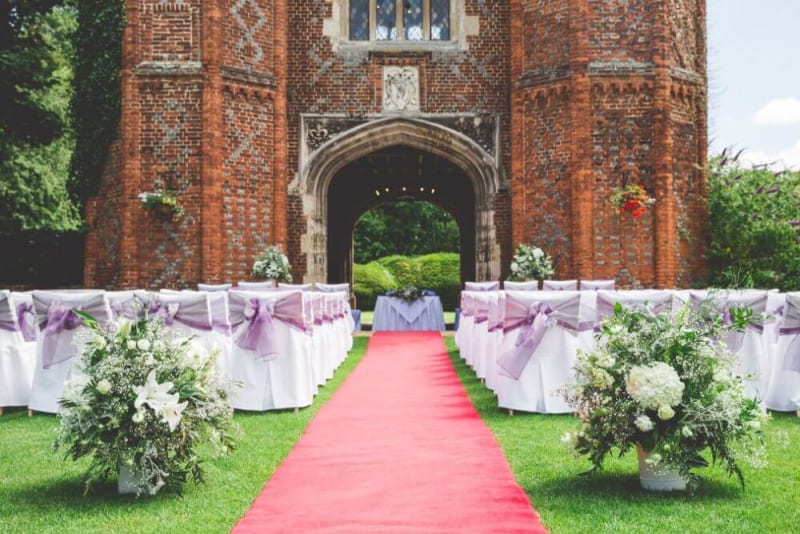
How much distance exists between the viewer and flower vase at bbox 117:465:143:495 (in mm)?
4281

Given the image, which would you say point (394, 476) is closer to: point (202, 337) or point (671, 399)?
point (671, 399)

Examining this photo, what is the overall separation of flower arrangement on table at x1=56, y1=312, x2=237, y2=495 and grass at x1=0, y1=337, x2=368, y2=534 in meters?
0.15

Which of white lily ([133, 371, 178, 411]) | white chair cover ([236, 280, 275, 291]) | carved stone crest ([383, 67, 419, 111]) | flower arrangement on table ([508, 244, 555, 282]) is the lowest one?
white lily ([133, 371, 178, 411])

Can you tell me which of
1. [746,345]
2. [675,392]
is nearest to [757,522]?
[675,392]

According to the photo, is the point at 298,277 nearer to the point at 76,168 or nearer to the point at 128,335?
the point at 76,168

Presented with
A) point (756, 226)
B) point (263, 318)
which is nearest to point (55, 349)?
point (263, 318)

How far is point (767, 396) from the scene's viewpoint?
23.3 ft

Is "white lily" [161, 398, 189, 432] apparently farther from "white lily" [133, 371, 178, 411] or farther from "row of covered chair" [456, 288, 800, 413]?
"row of covered chair" [456, 288, 800, 413]

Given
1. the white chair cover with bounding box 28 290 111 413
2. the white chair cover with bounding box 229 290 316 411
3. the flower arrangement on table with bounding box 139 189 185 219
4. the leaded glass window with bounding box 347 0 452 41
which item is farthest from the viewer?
the leaded glass window with bounding box 347 0 452 41

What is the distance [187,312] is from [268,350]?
0.84 meters

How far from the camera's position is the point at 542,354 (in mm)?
6977

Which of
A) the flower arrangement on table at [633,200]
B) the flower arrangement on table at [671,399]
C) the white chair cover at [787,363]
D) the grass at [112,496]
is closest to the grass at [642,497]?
the flower arrangement on table at [671,399]

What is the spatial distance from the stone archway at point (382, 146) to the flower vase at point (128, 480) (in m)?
11.7

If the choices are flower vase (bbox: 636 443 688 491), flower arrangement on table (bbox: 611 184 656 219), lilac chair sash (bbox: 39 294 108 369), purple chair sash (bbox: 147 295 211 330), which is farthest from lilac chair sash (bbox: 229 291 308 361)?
flower arrangement on table (bbox: 611 184 656 219)
